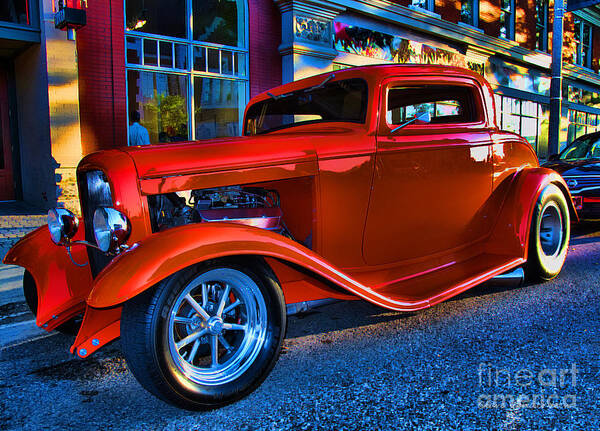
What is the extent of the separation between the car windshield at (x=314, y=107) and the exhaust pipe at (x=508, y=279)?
1.59m

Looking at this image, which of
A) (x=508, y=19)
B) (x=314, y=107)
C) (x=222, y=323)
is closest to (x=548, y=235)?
(x=314, y=107)

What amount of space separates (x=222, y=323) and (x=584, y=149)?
24.2ft

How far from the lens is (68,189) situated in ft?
25.8

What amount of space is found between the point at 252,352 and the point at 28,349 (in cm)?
158

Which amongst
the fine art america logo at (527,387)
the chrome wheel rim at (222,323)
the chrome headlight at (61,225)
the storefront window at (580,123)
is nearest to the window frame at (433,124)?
the chrome wheel rim at (222,323)

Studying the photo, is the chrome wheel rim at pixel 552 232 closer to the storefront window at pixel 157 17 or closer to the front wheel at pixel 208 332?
the front wheel at pixel 208 332

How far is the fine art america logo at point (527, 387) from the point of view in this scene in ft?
7.18

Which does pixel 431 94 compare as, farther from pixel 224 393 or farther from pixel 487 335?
pixel 224 393

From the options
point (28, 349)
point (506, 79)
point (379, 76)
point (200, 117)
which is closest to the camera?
point (28, 349)

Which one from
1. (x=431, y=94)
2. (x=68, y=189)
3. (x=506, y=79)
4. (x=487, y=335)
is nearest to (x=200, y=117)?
(x=68, y=189)

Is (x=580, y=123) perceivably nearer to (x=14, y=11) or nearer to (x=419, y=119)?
(x=14, y=11)

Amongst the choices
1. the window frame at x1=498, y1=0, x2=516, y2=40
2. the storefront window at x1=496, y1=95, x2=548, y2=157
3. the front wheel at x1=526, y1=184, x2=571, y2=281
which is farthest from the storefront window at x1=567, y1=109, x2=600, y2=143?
the front wheel at x1=526, y1=184, x2=571, y2=281

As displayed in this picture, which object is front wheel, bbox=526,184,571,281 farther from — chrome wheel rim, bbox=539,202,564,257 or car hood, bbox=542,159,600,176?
car hood, bbox=542,159,600,176

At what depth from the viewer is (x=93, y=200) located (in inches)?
107
